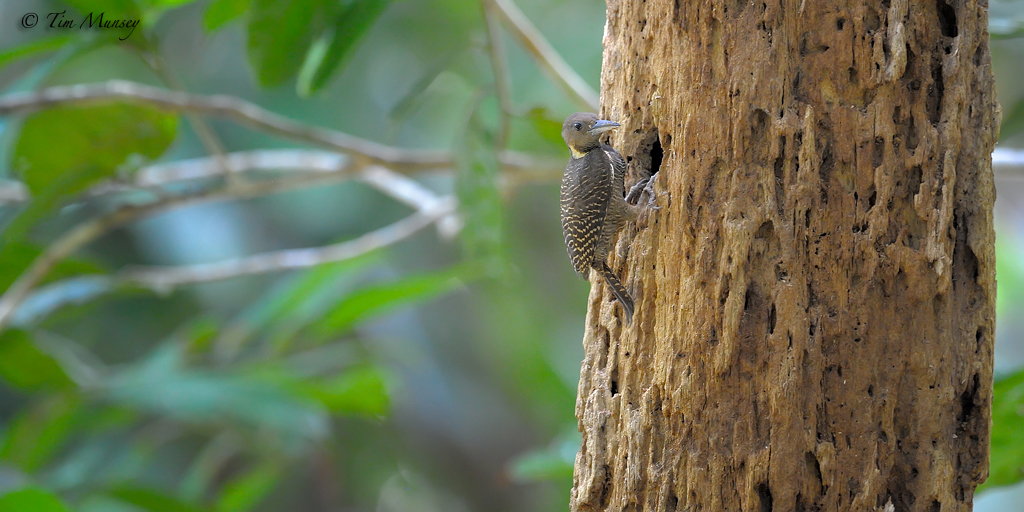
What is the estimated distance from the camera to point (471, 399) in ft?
33.4

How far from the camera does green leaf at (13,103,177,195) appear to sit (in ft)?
11.5

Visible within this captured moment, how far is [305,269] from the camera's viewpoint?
5461 mm

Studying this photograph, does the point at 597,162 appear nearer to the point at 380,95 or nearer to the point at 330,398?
the point at 330,398

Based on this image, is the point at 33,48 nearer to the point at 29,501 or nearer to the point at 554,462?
the point at 29,501

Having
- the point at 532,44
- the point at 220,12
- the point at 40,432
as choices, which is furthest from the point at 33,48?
the point at 40,432

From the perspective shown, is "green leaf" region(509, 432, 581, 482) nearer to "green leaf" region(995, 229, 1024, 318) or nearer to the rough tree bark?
the rough tree bark

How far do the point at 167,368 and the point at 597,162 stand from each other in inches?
130

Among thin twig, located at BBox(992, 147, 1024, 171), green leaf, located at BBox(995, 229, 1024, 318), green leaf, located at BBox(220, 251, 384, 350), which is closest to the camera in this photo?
thin twig, located at BBox(992, 147, 1024, 171)

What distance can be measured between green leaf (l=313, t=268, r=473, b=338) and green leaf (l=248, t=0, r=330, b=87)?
154cm

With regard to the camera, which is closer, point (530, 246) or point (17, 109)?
point (17, 109)

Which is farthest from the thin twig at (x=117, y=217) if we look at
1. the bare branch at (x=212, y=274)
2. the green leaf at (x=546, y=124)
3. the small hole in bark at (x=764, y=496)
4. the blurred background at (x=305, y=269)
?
the small hole in bark at (x=764, y=496)

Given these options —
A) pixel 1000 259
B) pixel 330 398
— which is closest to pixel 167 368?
pixel 330 398

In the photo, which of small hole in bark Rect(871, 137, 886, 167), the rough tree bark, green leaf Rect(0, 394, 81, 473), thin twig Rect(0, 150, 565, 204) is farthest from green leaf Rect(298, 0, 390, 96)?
green leaf Rect(0, 394, 81, 473)

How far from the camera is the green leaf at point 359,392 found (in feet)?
15.6
